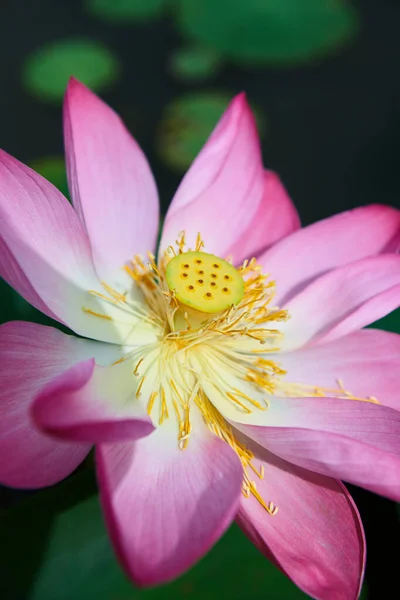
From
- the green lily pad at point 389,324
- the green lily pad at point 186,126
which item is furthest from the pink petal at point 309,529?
the green lily pad at point 186,126

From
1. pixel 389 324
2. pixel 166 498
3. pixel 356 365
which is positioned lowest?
pixel 166 498

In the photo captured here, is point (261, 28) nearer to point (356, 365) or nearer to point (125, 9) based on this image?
point (125, 9)

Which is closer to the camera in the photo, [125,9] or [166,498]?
[166,498]

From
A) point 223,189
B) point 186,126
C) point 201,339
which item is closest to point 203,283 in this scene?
point 201,339

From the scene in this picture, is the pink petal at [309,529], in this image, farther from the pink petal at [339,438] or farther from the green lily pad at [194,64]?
the green lily pad at [194,64]

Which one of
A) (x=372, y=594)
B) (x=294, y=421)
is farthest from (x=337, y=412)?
(x=372, y=594)

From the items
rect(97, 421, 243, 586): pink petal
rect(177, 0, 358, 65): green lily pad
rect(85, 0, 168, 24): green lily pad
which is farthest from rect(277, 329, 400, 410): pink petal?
rect(85, 0, 168, 24): green lily pad
